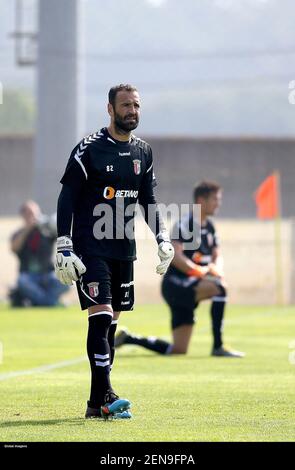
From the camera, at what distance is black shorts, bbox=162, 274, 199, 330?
15.1m

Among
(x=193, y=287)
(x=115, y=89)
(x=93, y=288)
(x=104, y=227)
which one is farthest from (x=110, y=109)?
(x=193, y=287)

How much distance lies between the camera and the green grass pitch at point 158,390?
341 inches

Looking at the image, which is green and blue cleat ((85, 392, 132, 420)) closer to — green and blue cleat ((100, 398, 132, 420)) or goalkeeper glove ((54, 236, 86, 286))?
green and blue cleat ((100, 398, 132, 420))

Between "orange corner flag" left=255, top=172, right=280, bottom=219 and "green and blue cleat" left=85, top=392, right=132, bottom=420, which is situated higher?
"orange corner flag" left=255, top=172, right=280, bottom=219

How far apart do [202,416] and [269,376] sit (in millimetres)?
3351

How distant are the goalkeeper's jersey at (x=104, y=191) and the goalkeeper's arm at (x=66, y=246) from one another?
99 millimetres

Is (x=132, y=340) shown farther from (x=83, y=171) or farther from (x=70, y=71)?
(x=70, y=71)

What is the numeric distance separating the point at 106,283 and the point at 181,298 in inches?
220

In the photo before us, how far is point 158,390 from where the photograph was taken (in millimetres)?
11359

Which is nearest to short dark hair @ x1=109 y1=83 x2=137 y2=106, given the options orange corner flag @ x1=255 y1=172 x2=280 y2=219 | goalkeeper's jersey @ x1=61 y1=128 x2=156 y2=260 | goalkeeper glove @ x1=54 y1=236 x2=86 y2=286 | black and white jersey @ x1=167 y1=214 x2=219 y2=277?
goalkeeper's jersey @ x1=61 y1=128 x2=156 y2=260

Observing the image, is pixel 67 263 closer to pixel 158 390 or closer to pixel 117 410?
pixel 117 410

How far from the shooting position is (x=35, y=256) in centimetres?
2620

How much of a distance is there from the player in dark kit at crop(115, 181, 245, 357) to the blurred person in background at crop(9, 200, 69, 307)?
10542 mm
